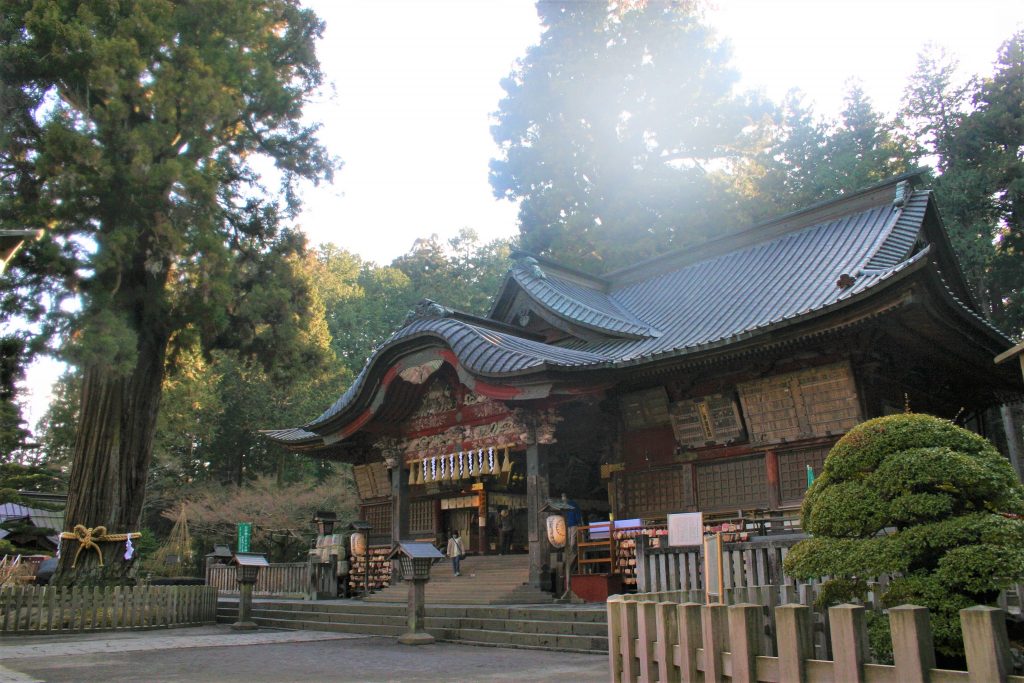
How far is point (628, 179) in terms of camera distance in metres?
33.1

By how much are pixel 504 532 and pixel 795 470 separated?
8.13 metres

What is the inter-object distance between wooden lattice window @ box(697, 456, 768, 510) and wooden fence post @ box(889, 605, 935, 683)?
10734 millimetres

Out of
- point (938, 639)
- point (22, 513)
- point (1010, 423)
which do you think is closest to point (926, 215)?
point (1010, 423)

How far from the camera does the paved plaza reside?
7883 mm

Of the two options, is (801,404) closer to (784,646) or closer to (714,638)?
(714,638)

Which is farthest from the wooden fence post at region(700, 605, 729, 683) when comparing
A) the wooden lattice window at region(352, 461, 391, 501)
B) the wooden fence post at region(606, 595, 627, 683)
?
the wooden lattice window at region(352, 461, 391, 501)

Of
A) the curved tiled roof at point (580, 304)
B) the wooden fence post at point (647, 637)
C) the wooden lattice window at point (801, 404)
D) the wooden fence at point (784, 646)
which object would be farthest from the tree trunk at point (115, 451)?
the wooden fence at point (784, 646)

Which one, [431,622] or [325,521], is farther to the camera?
[325,521]

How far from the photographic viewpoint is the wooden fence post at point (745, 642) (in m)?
4.06

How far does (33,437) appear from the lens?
1575 inches

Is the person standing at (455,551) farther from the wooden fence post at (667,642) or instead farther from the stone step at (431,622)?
the wooden fence post at (667,642)

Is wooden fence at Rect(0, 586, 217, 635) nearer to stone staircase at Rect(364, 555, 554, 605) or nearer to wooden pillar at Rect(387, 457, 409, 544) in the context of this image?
stone staircase at Rect(364, 555, 554, 605)

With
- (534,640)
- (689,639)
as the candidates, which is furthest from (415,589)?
(689,639)

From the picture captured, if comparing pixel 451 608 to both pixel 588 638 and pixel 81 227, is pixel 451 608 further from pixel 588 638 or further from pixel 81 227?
pixel 81 227
